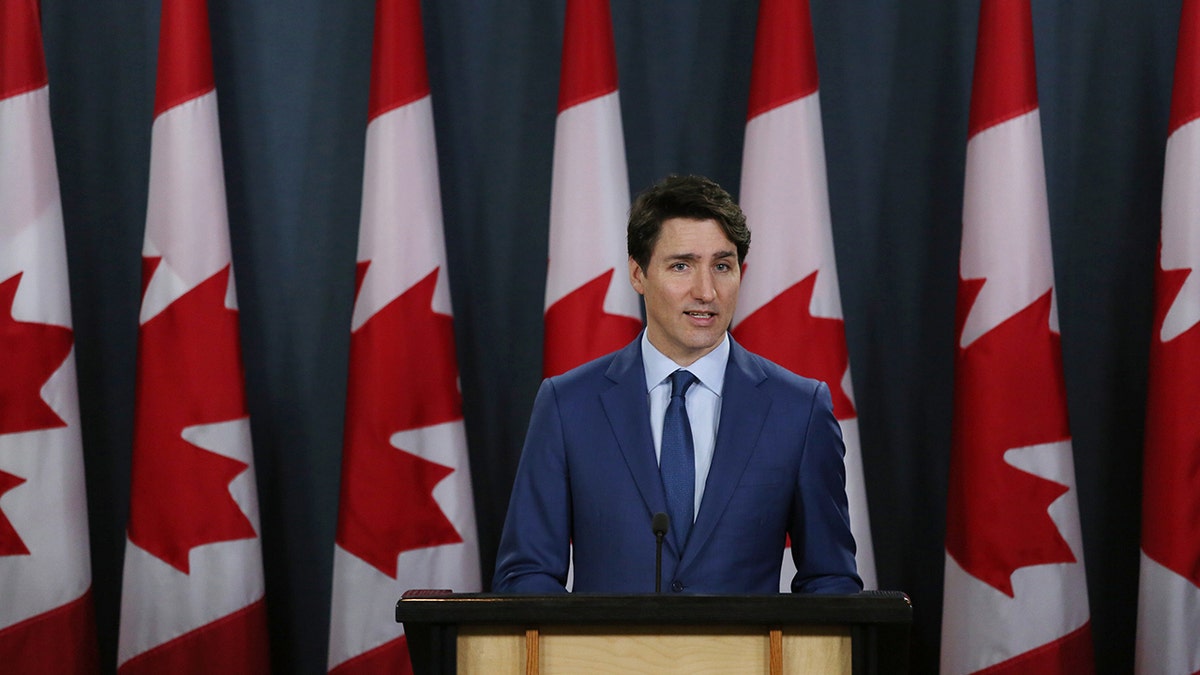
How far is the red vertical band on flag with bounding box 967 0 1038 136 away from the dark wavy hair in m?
1.63

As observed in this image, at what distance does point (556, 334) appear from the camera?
3.42 meters

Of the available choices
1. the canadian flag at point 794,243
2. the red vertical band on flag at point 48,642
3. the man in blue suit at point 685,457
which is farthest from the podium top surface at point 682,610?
the red vertical band on flag at point 48,642

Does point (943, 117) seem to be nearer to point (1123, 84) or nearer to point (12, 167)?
point (1123, 84)

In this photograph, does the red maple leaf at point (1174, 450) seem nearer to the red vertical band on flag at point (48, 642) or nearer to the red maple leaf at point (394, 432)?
the red maple leaf at point (394, 432)

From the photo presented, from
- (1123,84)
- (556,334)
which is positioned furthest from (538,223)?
(1123,84)

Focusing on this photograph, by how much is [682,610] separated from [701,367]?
27.4 inches

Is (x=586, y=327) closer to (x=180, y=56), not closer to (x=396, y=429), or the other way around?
(x=396, y=429)

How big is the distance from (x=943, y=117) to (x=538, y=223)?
1327 mm

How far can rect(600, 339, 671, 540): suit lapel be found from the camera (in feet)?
6.25

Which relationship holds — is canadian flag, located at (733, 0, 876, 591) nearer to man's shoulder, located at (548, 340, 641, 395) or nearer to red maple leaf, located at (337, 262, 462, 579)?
red maple leaf, located at (337, 262, 462, 579)

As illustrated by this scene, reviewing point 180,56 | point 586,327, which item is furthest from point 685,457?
point 180,56

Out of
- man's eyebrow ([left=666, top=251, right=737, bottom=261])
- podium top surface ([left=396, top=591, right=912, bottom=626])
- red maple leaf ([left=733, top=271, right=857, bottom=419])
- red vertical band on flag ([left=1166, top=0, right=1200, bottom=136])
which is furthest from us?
red maple leaf ([left=733, top=271, right=857, bottom=419])

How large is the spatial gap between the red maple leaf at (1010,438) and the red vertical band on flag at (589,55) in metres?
1.28

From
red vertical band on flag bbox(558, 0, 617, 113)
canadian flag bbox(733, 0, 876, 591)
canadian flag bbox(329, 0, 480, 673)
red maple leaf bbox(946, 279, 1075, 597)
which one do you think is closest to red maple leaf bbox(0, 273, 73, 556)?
canadian flag bbox(329, 0, 480, 673)
